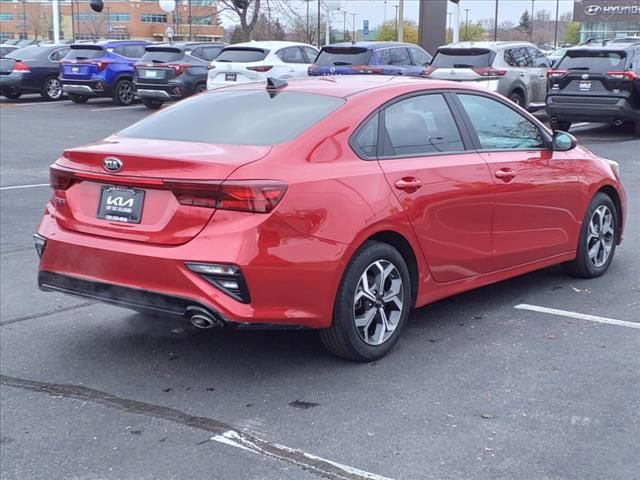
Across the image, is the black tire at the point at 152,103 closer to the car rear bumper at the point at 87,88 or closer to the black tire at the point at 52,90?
the car rear bumper at the point at 87,88

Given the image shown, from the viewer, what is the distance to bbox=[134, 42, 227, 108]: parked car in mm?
23562

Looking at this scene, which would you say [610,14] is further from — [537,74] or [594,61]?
[594,61]

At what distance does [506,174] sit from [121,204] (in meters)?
2.53

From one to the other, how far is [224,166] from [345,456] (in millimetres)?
1542


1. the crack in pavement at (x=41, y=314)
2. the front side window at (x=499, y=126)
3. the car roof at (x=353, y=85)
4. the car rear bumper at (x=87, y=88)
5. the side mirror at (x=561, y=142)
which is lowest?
the crack in pavement at (x=41, y=314)

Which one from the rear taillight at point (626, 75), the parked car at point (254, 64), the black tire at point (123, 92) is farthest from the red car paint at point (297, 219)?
the black tire at point (123, 92)

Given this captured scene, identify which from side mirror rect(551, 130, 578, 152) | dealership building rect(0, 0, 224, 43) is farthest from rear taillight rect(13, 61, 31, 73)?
dealership building rect(0, 0, 224, 43)

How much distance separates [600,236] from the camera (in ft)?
23.1

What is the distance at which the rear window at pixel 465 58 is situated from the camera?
18.7 m

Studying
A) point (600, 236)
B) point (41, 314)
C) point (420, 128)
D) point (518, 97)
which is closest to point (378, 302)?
point (420, 128)

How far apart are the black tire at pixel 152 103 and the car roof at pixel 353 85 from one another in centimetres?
1897

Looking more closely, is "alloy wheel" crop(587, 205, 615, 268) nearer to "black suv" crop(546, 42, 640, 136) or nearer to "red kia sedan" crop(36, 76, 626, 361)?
"red kia sedan" crop(36, 76, 626, 361)

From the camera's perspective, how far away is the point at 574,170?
21.7 ft

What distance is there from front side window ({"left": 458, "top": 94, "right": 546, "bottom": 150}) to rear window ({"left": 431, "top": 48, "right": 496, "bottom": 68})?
12.7 m
